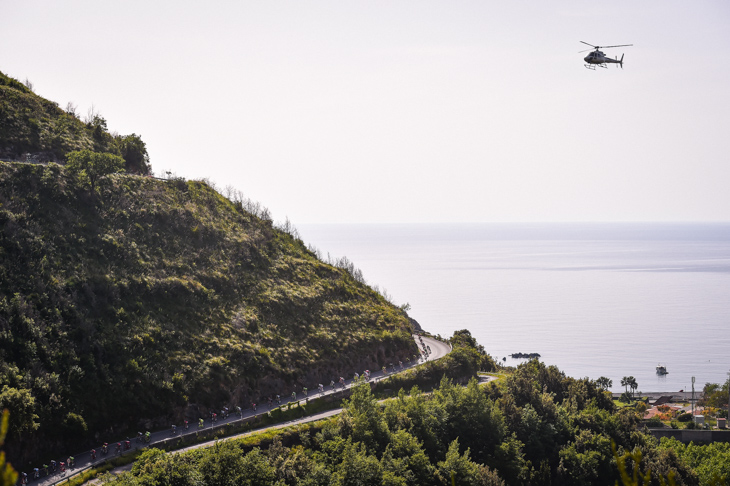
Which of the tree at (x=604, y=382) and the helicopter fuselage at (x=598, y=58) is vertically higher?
the helicopter fuselage at (x=598, y=58)

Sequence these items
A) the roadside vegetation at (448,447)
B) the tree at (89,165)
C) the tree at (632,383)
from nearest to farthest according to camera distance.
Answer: the roadside vegetation at (448,447) < the tree at (89,165) < the tree at (632,383)

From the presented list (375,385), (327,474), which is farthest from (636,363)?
(327,474)

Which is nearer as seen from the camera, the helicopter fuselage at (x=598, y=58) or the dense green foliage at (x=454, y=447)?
the dense green foliage at (x=454, y=447)

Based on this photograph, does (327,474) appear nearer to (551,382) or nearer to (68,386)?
(68,386)

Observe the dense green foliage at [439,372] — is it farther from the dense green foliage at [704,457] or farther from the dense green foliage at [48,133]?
the dense green foliage at [48,133]

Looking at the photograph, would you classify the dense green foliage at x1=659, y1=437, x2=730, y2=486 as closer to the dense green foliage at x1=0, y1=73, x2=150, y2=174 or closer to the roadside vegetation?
the roadside vegetation

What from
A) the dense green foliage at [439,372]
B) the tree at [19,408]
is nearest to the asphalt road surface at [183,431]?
the dense green foliage at [439,372]
